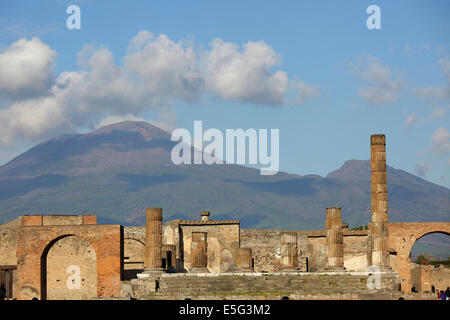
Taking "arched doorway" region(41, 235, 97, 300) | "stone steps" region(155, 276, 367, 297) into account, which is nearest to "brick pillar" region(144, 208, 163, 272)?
"stone steps" region(155, 276, 367, 297)

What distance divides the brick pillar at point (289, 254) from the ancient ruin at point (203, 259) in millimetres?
42

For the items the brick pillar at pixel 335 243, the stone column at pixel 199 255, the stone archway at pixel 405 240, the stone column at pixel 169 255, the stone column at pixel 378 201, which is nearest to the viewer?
the stone column at pixel 378 201

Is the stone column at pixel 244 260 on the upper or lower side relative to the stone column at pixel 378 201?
lower

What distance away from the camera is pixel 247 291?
33062mm

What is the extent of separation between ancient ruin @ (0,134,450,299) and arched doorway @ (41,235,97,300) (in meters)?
0.05

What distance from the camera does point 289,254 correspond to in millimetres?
37562

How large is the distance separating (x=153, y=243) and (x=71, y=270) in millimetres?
6887

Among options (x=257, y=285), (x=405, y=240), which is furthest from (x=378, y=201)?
(x=405, y=240)

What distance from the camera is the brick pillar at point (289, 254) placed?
3731 cm

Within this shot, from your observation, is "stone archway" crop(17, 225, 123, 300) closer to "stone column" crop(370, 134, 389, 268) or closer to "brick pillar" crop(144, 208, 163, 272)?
"brick pillar" crop(144, 208, 163, 272)

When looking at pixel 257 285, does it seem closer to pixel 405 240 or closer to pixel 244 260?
pixel 244 260

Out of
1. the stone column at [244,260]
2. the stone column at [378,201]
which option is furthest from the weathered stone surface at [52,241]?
the stone column at [378,201]

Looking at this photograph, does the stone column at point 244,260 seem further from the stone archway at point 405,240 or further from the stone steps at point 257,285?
the stone archway at point 405,240
